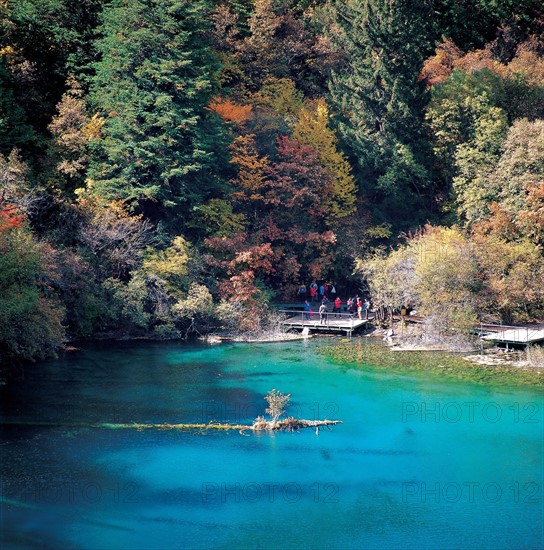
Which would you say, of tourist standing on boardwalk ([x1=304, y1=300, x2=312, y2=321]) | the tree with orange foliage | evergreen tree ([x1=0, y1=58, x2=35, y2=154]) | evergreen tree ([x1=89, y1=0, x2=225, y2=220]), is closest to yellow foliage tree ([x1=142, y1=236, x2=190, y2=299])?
evergreen tree ([x1=89, y1=0, x2=225, y2=220])

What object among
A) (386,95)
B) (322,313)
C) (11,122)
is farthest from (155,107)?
(322,313)

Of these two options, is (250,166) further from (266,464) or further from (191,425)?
(266,464)

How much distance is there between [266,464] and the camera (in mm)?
31328

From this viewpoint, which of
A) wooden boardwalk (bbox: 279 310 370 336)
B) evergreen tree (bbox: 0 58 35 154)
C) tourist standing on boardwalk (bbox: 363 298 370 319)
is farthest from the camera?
tourist standing on boardwalk (bbox: 363 298 370 319)

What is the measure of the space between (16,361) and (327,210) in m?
22.4

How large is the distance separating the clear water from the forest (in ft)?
25.2

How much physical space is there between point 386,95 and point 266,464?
3243 centimetres

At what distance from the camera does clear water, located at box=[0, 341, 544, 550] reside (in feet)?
87.3

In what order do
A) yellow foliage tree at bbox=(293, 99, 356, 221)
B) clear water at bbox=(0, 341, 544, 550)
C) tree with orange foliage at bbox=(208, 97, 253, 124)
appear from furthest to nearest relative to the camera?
1. yellow foliage tree at bbox=(293, 99, 356, 221)
2. tree with orange foliage at bbox=(208, 97, 253, 124)
3. clear water at bbox=(0, 341, 544, 550)

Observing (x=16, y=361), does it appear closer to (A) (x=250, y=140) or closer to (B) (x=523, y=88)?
(A) (x=250, y=140)

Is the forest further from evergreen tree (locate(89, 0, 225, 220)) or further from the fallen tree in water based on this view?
the fallen tree in water

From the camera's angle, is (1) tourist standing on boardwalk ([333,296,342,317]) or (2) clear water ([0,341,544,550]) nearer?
(2) clear water ([0,341,544,550])

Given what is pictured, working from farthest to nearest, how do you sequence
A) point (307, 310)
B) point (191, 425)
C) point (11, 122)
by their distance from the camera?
1. point (307, 310)
2. point (11, 122)
3. point (191, 425)

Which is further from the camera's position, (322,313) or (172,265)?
(322,313)
